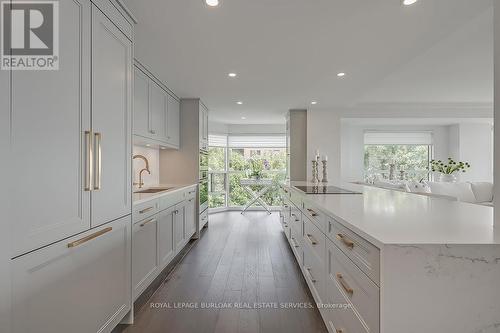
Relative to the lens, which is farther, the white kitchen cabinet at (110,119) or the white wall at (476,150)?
the white wall at (476,150)

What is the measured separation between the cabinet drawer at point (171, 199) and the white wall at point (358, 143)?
173 inches

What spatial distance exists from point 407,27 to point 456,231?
1702mm

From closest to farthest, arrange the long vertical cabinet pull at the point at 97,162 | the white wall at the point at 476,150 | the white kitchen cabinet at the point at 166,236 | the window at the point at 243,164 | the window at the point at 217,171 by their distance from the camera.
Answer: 1. the long vertical cabinet pull at the point at 97,162
2. the white kitchen cabinet at the point at 166,236
3. the white wall at the point at 476,150
4. the window at the point at 217,171
5. the window at the point at 243,164

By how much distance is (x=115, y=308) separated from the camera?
168 centimetres

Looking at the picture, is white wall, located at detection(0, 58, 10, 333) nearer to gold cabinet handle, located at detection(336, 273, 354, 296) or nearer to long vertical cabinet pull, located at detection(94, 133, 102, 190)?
long vertical cabinet pull, located at detection(94, 133, 102, 190)

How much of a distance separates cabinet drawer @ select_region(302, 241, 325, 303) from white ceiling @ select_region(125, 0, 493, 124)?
1.75m

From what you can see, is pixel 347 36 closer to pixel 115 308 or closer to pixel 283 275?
pixel 283 275

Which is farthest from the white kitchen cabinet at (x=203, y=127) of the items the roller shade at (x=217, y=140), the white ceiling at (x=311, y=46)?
the roller shade at (x=217, y=140)

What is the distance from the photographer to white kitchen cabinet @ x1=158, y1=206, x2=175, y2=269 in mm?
2574

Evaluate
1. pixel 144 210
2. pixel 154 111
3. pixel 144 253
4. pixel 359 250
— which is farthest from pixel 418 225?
pixel 154 111

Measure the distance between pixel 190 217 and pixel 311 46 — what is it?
272 cm

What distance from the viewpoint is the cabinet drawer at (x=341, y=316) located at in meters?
1.09

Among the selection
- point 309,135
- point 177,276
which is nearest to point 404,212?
point 177,276

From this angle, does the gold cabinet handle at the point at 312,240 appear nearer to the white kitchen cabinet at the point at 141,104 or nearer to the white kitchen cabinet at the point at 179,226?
the white kitchen cabinet at the point at 179,226
